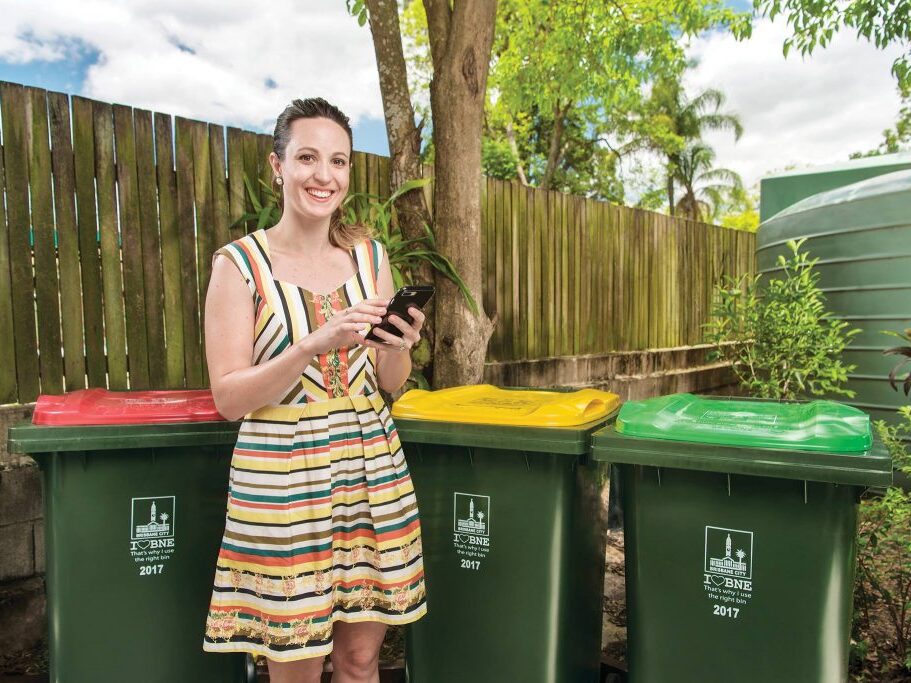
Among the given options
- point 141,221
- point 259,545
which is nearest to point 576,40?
point 141,221

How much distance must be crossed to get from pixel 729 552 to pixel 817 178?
238 inches

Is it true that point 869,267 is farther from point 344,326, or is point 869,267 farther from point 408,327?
point 344,326

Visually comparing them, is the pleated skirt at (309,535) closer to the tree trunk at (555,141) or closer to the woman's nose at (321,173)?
the woman's nose at (321,173)

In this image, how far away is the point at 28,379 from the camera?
3.10m

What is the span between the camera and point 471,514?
227cm

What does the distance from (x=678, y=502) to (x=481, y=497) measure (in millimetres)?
627

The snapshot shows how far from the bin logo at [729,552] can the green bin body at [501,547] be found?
0.44 meters

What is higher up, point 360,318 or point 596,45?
point 596,45

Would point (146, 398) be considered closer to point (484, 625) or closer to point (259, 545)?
point (259, 545)

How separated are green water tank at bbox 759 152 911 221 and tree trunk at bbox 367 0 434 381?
465 centimetres

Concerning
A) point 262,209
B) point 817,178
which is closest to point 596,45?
point 817,178

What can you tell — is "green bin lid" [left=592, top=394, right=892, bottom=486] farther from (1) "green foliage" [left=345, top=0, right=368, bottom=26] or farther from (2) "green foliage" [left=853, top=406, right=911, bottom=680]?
(1) "green foliage" [left=345, top=0, right=368, bottom=26]

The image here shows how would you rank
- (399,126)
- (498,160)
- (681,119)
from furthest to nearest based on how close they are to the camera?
(681,119) < (498,160) < (399,126)

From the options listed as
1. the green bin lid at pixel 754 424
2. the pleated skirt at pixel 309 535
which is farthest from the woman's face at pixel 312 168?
the green bin lid at pixel 754 424
